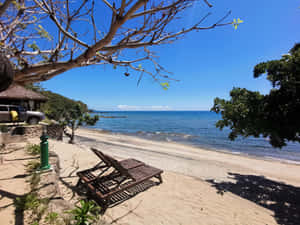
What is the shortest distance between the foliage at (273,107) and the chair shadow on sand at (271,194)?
6.80 feet

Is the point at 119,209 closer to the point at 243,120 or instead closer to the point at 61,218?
the point at 61,218

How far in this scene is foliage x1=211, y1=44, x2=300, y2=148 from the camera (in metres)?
4.84

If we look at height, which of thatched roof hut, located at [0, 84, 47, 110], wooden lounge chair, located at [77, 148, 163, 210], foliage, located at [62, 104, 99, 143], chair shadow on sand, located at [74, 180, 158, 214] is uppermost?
thatched roof hut, located at [0, 84, 47, 110]

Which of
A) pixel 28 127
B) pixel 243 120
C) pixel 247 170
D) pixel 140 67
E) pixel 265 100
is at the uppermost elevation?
pixel 140 67

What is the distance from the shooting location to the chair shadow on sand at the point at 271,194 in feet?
13.8

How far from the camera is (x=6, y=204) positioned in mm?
2385

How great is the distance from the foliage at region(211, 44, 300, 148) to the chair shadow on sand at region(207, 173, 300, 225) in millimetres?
2072

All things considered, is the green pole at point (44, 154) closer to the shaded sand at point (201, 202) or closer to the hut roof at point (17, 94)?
the shaded sand at point (201, 202)

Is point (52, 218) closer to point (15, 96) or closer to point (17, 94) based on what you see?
point (15, 96)

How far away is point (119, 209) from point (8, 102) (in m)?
18.5

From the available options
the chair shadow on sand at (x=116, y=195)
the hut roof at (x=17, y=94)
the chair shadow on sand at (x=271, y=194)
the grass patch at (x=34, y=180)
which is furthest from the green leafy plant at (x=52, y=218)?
the hut roof at (x=17, y=94)

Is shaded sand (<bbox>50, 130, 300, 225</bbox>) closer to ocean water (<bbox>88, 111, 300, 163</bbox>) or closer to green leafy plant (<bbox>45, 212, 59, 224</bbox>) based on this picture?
green leafy plant (<bbox>45, 212, 59, 224</bbox>)

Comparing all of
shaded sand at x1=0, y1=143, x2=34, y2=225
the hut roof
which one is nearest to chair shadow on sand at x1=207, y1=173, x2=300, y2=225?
shaded sand at x1=0, y1=143, x2=34, y2=225

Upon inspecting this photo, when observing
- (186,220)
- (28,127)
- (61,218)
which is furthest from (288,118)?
(28,127)
